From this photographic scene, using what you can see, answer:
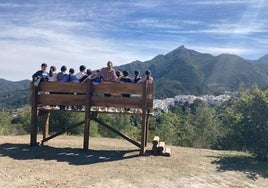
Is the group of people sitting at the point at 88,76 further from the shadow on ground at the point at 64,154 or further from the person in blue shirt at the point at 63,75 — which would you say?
the shadow on ground at the point at 64,154

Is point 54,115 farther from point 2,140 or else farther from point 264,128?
point 264,128

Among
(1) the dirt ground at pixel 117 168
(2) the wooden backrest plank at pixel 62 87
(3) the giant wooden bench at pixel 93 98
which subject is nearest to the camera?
(1) the dirt ground at pixel 117 168

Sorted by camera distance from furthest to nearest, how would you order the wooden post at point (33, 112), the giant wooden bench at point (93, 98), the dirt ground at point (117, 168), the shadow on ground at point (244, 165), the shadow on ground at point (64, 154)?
the wooden post at point (33, 112)
the giant wooden bench at point (93, 98)
the shadow on ground at point (64, 154)
the shadow on ground at point (244, 165)
the dirt ground at point (117, 168)

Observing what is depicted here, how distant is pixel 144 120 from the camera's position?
1254cm

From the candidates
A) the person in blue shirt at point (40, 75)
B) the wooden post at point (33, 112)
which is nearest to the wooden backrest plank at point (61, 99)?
the wooden post at point (33, 112)

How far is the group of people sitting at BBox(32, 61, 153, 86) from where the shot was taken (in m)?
13.2

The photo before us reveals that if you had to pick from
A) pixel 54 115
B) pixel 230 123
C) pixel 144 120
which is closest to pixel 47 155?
pixel 144 120

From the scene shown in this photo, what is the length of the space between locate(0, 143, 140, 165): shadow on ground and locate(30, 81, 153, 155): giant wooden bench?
0.43m

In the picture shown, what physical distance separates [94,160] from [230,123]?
6250mm

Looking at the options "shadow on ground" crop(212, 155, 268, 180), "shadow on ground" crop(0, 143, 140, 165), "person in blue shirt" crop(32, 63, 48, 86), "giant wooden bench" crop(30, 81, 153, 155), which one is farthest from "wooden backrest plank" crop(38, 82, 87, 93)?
"shadow on ground" crop(212, 155, 268, 180)

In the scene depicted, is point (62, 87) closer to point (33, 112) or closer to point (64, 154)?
point (33, 112)

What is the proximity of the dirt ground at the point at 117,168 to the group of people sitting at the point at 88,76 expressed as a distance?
238 centimetres

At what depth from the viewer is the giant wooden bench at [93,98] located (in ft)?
41.5

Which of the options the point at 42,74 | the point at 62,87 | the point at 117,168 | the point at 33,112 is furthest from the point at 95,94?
the point at 117,168
